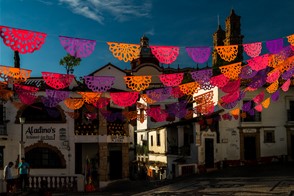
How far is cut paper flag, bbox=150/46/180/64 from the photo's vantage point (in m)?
14.8

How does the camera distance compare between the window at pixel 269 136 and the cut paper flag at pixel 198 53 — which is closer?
the cut paper flag at pixel 198 53

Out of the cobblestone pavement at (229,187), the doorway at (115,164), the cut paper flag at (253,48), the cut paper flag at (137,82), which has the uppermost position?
the cut paper flag at (253,48)

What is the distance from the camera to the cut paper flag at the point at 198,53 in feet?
48.6

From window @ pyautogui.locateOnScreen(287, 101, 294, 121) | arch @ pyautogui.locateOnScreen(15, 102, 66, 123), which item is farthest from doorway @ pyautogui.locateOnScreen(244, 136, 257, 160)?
arch @ pyautogui.locateOnScreen(15, 102, 66, 123)

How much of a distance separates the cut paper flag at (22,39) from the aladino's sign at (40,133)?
48.6 ft

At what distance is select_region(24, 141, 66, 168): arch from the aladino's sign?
1.38 feet

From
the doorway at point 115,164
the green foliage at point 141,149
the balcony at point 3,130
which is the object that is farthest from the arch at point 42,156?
the green foliage at point 141,149

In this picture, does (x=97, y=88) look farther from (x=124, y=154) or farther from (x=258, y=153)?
(x=258, y=153)

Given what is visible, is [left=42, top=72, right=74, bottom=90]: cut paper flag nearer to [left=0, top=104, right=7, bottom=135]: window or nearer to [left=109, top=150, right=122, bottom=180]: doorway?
[left=0, top=104, right=7, bottom=135]: window

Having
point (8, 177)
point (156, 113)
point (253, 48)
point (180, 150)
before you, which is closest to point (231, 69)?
point (253, 48)

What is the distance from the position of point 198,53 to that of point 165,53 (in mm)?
1231

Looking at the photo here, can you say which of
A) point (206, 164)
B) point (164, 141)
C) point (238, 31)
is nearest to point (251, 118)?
point (206, 164)

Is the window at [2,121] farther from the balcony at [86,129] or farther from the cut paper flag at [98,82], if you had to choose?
the cut paper flag at [98,82]

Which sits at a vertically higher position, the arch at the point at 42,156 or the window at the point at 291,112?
the window at the point at 291,112
